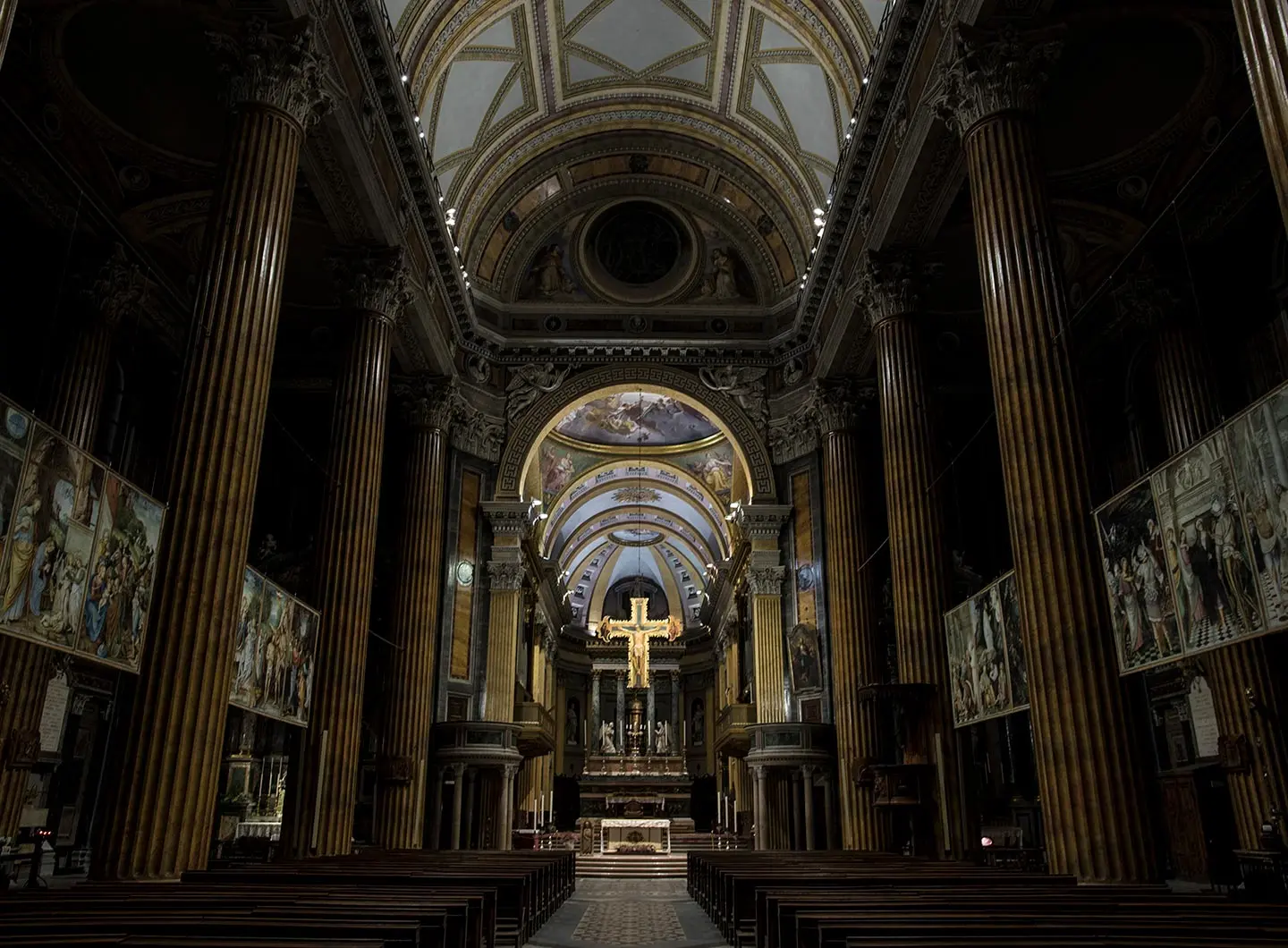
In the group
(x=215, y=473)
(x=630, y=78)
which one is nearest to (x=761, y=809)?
(x=215, y=473)

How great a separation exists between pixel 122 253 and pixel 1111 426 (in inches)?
674

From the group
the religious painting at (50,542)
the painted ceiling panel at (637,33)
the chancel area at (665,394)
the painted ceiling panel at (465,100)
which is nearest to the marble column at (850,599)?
the chancel area at (665,394)

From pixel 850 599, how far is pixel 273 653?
10.4 meters

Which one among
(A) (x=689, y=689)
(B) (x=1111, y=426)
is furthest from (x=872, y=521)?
(A) (x=689, y=689)

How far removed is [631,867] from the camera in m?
22.0

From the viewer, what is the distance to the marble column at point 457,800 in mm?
18047

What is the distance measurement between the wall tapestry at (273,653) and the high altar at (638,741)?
50.6ft

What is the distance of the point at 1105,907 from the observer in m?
4.63

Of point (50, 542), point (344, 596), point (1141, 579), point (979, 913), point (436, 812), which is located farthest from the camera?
point (436, 812)

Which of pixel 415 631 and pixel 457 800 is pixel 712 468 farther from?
pixel 457 800

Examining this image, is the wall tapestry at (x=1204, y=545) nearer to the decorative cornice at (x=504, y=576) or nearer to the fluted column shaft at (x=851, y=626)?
the fluted column shaft at (x=851, y=626)

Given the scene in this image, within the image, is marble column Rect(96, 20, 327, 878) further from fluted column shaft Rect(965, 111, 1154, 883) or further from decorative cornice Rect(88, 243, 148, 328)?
fluted column shaft Rect(965, 111, 1154, 883)

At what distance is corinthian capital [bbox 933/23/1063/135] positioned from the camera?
394 inches

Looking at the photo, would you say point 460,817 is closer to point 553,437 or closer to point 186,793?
point 186,793
